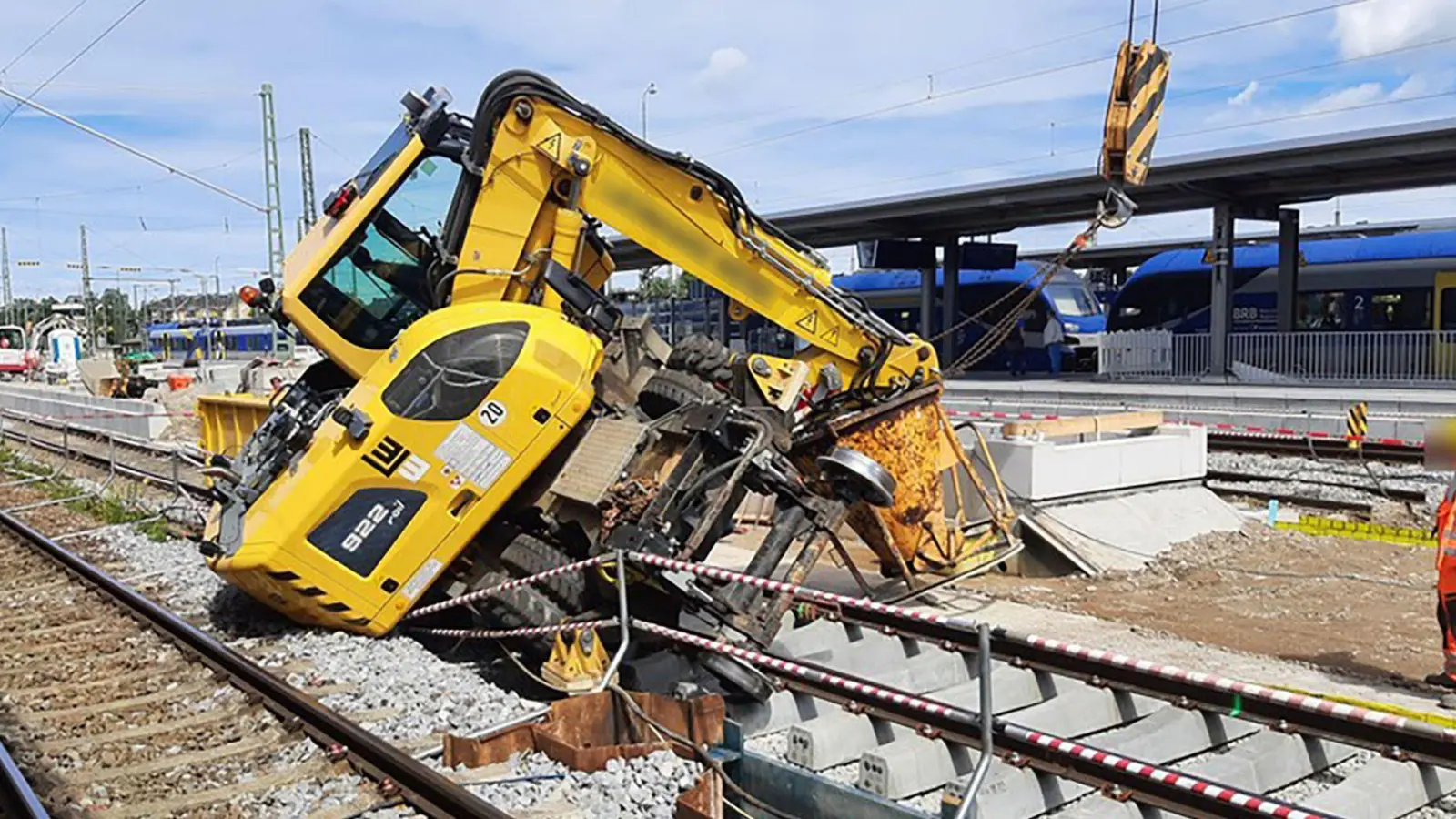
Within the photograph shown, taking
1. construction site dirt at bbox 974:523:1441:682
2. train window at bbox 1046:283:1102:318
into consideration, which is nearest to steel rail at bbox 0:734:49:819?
construction site dirt at bbox 974:523:1441:682

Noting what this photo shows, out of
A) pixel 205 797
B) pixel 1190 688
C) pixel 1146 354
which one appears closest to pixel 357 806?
pixel 205 797

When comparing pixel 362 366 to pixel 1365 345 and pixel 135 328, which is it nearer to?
pixel 1365 345

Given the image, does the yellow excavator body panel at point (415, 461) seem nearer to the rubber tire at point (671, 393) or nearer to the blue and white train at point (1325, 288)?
the rubber tire at point (671, 393)

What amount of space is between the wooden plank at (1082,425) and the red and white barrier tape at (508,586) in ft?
22.6

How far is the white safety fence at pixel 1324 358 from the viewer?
83.4ft

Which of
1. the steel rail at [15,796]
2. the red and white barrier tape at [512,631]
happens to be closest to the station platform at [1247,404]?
the red and white barrier tape at [512,631]

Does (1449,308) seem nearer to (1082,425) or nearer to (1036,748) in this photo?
(1082,425)

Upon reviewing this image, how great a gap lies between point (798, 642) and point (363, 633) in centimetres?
266

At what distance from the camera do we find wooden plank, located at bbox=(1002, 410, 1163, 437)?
1287 centimetres

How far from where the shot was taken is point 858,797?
5082mm

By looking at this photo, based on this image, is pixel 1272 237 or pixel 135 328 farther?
pixel 135 328

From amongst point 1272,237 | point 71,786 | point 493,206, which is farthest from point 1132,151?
point 1272,237

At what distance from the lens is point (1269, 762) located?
5547 millimetres

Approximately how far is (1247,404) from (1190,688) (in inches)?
646
